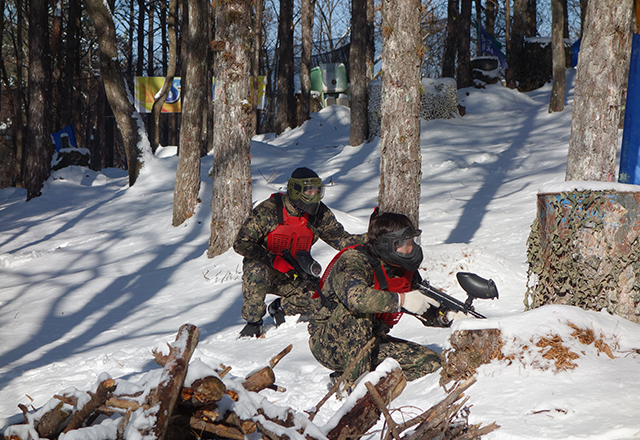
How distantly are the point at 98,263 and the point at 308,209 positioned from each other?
502 cm

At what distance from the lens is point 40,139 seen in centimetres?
1510

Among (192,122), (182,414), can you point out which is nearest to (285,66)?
(192,122)

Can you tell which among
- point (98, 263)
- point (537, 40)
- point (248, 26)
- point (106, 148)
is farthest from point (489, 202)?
point (106, 148)

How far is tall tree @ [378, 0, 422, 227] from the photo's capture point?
5535 millimetres

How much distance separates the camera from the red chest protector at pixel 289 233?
17.4 feet

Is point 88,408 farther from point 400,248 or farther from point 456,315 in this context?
point 456,315

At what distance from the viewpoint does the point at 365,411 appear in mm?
2203

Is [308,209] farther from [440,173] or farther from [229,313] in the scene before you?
[440,173]

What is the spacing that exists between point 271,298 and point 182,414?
4572 millimetres

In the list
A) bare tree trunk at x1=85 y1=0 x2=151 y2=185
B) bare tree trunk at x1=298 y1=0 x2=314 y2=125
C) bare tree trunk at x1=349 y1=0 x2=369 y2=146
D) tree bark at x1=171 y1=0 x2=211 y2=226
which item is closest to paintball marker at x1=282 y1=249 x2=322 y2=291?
tree bark at x1=171 y1=0 x2=211 y2=226

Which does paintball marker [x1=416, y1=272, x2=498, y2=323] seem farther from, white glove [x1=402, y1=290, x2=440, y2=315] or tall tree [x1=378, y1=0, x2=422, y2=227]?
tall tree [x1=378, y1=0, x2=422, y2=227]

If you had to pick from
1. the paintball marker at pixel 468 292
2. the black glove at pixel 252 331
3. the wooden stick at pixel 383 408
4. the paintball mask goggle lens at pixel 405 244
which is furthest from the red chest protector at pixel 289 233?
the wooden stick at pixel 383 408

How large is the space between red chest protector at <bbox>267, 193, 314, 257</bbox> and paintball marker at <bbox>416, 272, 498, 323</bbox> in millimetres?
1872

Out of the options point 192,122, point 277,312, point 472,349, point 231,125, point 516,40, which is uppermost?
point 516,40
